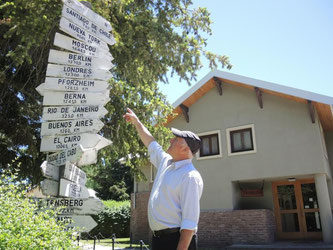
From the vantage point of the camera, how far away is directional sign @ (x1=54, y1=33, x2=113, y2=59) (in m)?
3.81

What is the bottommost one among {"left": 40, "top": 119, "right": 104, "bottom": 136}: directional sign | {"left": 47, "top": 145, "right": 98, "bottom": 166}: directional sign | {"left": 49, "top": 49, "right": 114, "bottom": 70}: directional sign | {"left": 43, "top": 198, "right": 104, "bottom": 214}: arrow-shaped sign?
{"left": 43, "top": 198, "right": 104, "bottom": 214}: arrow-shaped sign

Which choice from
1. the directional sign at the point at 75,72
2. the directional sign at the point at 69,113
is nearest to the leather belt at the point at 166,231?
the directional sign at the point at 69,113

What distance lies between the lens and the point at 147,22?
275 inches

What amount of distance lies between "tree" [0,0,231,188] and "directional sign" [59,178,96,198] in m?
3.52

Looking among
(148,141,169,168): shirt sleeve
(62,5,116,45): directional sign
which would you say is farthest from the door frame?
(62,5,116,45): directional sign

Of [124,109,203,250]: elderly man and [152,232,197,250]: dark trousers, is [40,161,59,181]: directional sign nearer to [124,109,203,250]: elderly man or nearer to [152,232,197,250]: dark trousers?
[124,109,203,250]: elderly man

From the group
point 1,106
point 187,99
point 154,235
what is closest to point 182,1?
point 1,106

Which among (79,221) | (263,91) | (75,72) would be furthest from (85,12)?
(263,91)

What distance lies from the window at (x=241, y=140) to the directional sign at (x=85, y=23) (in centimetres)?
1137

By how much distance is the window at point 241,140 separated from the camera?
14570 millimetres

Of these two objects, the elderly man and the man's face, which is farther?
the man's face

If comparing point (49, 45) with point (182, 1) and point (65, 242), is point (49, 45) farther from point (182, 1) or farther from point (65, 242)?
point (65, 242)

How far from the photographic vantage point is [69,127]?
354cm

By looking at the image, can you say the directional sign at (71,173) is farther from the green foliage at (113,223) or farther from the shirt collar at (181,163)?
the green foliage at (113,223)
